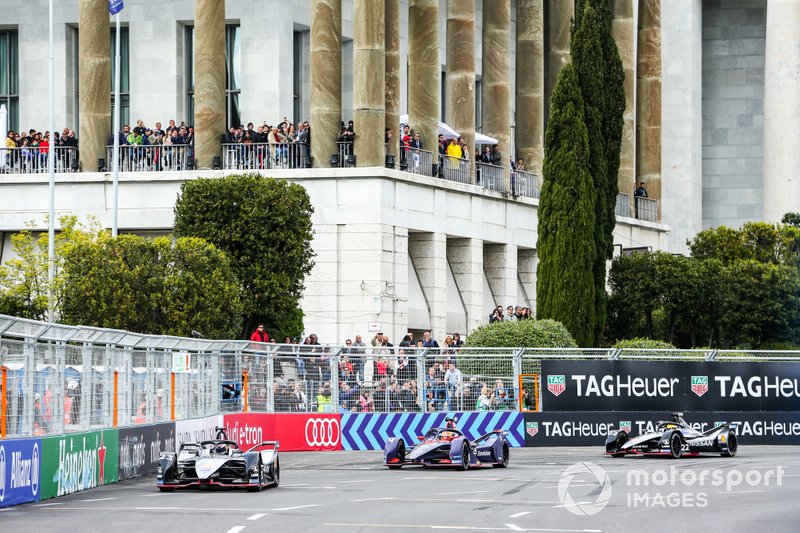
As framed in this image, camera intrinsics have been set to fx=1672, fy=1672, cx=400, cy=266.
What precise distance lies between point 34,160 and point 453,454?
29.1 metres

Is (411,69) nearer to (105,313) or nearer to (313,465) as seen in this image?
(105,313)

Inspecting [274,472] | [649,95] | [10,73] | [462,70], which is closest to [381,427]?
[274,472]

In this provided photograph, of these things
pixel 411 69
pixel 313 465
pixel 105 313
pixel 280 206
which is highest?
pixel 411 69

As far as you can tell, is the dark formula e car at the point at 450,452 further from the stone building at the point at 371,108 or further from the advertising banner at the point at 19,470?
the stone building at the point at 371,108

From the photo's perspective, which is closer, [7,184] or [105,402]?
[105,402]

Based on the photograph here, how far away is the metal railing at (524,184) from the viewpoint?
6600cm

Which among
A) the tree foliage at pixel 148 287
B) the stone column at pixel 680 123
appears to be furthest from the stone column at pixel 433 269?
the stone column at pixel 680 123

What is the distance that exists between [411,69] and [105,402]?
3459 cm

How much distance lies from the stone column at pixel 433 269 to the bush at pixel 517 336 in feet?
35.6

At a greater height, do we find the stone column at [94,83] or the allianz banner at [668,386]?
the stone column at [94,83]

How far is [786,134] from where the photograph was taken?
8556 centimetres

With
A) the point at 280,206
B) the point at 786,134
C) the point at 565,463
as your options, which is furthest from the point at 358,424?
the point at 786,134

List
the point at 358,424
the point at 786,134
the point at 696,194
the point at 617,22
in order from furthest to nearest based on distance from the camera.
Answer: the point at 696,194 → the point at 786,134 → the point at 617,22 → the point at 358,424

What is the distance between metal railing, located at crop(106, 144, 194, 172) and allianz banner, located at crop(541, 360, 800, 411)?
61.5 feet
